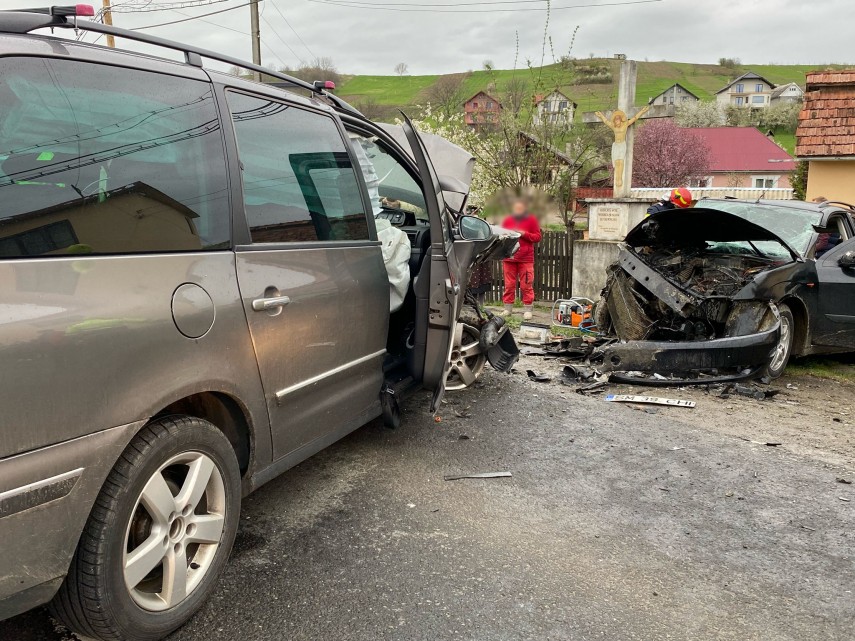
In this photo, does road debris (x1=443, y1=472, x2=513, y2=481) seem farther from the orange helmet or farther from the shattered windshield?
the orange helmet

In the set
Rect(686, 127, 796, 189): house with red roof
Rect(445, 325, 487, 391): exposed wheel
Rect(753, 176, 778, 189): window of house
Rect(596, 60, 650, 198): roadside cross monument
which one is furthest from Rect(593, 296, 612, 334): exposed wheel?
Rect(753, 176, 778, 189): window of house

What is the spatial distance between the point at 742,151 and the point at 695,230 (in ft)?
173

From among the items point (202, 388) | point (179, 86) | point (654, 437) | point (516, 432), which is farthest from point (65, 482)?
point (654, 437)

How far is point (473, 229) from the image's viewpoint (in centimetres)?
446

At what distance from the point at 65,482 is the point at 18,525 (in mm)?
157

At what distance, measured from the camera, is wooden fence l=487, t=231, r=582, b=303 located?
11.7 m

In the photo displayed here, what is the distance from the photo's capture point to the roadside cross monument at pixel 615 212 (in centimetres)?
1132

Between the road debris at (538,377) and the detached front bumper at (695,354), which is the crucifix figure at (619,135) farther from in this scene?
the road debris at (538,377)

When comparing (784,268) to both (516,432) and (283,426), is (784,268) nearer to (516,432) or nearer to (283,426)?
(516,432)

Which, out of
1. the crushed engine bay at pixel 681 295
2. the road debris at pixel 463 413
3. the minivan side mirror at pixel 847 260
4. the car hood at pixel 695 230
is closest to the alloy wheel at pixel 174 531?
the road debris at pixel 463 413

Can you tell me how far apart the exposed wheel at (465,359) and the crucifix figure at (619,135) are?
7734mm

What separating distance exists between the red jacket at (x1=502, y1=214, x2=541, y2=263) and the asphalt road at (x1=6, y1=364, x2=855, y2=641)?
461 centimetres

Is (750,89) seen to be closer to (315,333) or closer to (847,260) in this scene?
(847,260)

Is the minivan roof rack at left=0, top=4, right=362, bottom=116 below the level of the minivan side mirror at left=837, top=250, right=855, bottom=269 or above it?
above
